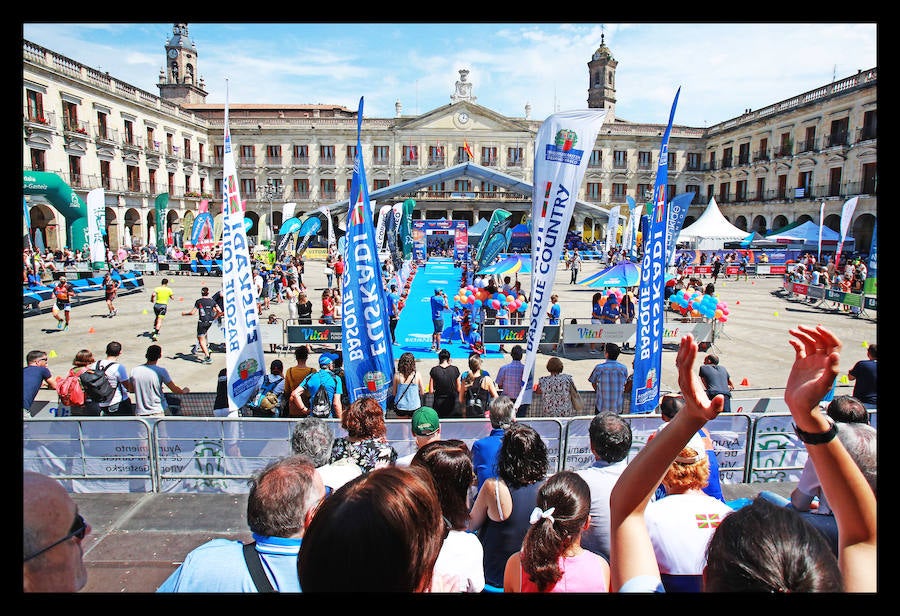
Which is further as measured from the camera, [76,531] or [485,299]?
[485,299]

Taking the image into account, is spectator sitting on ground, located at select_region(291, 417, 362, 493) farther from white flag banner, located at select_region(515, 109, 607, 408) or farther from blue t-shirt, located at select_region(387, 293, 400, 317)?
blue t-shirt, located at select_region(387, 293, 400, 317)

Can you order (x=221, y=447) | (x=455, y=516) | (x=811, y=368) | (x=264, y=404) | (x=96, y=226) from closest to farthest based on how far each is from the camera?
(x=811, y=368), (x=455, y=516), (x=221, y=447), (x=264, y=404), (x=96, y=226)

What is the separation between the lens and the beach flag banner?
6016 millimetres

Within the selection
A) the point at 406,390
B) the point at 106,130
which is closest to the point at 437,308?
the point at 406,390

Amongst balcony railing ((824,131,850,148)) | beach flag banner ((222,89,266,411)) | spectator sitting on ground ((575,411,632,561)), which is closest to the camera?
spectator sitting on ground ((575,411,632,561))

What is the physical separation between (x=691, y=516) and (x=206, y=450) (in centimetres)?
484

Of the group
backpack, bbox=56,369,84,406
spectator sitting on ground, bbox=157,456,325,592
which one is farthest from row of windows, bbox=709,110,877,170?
spectator sitting on ground, bbox=157,456,325,592

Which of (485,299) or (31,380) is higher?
(485,299)

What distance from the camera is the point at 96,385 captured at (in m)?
6.11

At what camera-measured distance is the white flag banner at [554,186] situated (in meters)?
5.81

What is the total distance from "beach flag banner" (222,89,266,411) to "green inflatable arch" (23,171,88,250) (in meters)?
17.2

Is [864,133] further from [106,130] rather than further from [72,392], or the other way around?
[106,130]

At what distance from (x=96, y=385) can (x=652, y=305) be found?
21.9 ft

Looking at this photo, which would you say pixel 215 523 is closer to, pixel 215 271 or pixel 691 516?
pixel 691 516
